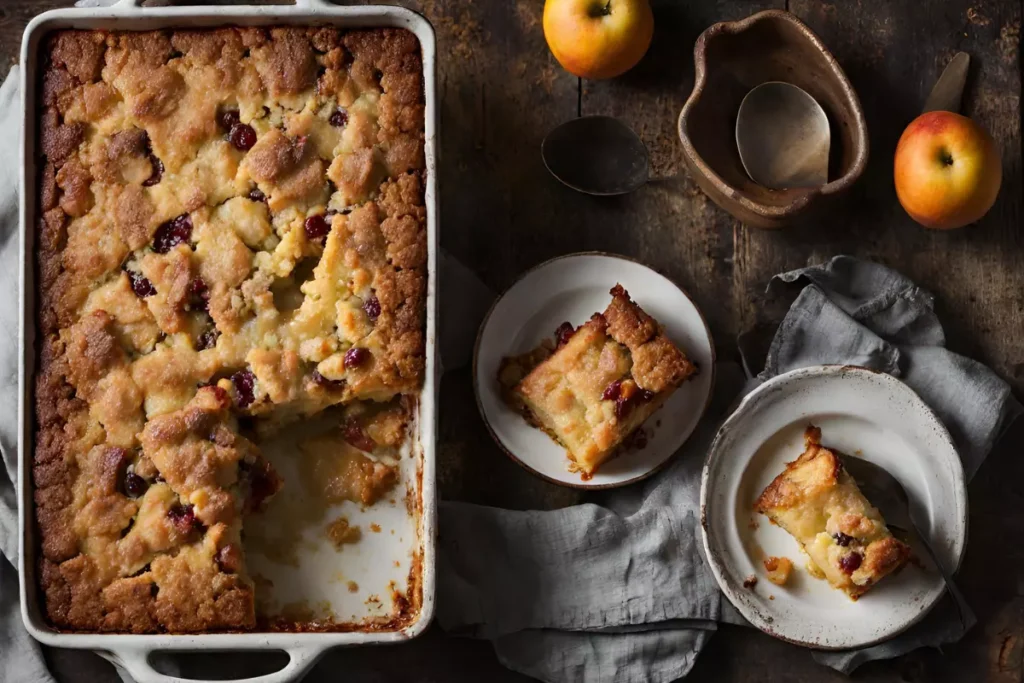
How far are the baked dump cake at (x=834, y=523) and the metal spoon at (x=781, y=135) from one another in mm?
900

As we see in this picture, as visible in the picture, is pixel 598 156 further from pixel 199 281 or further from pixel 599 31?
pixel 199 281

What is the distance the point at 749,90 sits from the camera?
3375 mm

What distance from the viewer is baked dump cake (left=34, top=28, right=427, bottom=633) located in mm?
2807

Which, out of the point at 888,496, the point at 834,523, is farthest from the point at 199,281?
the point at 888,496

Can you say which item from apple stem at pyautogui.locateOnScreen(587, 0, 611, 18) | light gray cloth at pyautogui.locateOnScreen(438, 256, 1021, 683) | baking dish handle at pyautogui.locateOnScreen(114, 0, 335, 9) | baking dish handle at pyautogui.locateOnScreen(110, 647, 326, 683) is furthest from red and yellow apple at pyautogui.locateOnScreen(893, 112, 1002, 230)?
baking dish handle at pyautogui.locateOnScreen(110, 647, 326, 683)

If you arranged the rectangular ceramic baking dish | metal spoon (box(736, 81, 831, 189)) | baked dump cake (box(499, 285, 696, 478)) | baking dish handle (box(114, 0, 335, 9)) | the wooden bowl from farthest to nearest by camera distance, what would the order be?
metal spoon (box(736, 81, 831, 189)) → the wooden bowl → baked dump cake (box(499, 285, 696, 478)) → baking dish handle (box(114, 0, 335, 9)) → the rectangular ceramic baking dish

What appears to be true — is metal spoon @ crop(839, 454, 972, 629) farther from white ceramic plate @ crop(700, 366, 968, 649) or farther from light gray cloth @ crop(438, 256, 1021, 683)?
light gray cloth @ crop(438, 256, 1021, 683)

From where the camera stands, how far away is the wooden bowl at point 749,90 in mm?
3184

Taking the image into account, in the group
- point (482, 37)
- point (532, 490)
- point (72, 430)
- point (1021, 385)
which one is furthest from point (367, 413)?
point (1021, 385)

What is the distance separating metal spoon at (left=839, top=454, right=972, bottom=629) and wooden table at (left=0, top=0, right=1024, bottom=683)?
0.34m

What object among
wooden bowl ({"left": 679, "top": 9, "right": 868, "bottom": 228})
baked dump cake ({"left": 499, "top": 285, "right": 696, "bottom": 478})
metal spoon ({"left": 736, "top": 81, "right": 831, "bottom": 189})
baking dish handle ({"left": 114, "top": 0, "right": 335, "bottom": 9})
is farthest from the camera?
metal spoon ({"left": 736, "top": 81, "right": 831, "bottom": 189})

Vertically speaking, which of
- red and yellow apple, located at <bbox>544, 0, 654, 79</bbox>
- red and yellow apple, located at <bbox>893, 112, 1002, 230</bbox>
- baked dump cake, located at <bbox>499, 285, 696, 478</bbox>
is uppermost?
red and yellow apple, located at <bbox>544, 0, 654, 79</bbox>

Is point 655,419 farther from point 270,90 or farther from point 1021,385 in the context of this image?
point 270,90

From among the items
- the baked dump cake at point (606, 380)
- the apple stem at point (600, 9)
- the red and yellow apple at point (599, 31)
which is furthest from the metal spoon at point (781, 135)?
the baked dump cake at point (606, 380)
